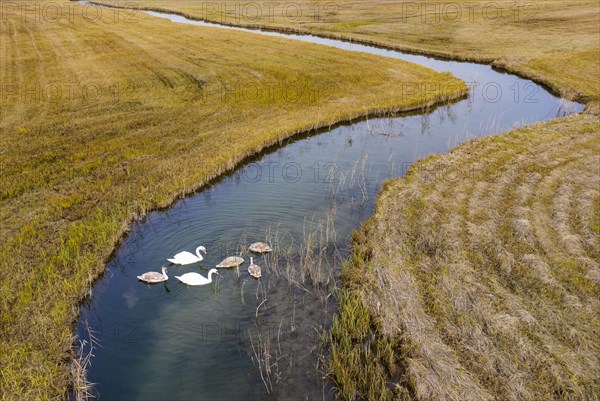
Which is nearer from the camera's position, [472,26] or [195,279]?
[195,279]

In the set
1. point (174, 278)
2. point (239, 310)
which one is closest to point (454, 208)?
point (239, 310)

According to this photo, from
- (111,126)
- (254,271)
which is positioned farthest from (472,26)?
(254,271)

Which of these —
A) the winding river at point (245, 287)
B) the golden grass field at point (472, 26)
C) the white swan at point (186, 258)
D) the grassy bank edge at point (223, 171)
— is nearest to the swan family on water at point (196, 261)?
the white swan at point (186, 258)

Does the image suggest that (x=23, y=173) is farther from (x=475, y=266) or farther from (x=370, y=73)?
(x=370, y=73)

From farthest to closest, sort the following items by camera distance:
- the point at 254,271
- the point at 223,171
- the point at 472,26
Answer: the point at 472,26, the point at 223,171, the point at 254,271

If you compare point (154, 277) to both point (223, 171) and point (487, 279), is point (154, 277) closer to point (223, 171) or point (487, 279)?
point (223, 171)
